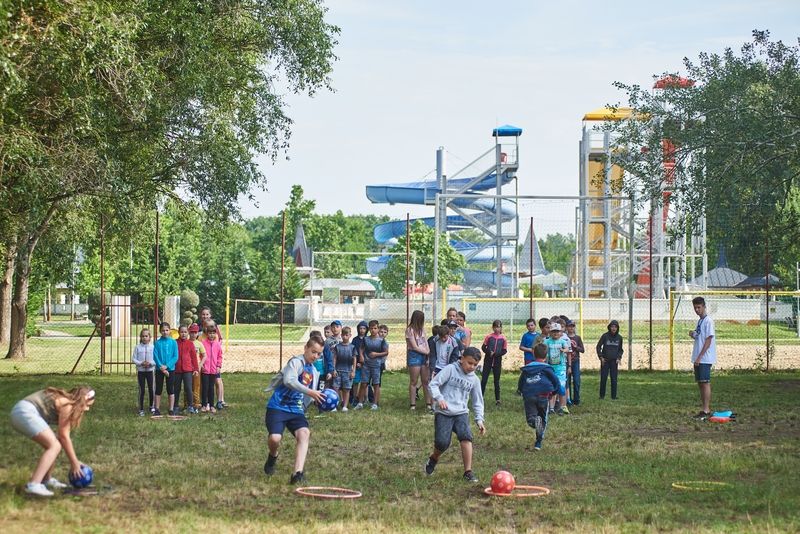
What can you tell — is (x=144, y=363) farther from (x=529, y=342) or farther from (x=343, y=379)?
(x=529, y=342)

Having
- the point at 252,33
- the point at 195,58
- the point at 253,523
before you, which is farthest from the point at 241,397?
the point at 253,523

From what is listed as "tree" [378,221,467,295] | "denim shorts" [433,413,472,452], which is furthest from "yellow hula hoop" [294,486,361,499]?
"tree" [378,221,467,295]

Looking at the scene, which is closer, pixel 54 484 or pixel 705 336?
pixel 54 484

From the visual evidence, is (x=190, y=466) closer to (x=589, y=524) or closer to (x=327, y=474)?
(x=327, y=474)

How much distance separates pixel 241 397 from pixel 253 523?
39.7 feet

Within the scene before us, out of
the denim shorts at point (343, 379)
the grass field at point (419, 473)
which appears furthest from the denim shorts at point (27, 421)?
the denim shorts at point (343, 379)

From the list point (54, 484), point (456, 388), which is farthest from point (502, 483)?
point (54, 484)

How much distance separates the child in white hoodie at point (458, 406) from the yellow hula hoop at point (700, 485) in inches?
85.7

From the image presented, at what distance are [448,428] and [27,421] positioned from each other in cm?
438

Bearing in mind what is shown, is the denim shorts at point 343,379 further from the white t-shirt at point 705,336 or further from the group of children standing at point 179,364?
the white t-shirt at point 705,336

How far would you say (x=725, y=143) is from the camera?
23859 millimetres

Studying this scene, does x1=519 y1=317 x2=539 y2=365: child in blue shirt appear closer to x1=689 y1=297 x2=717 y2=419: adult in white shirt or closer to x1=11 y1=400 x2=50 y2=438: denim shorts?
x1=689 y1=297 x2=717 y2=419: adult in white shirt

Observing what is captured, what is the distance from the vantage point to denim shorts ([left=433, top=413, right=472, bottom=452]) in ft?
37.5

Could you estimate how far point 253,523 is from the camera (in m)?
9.20
